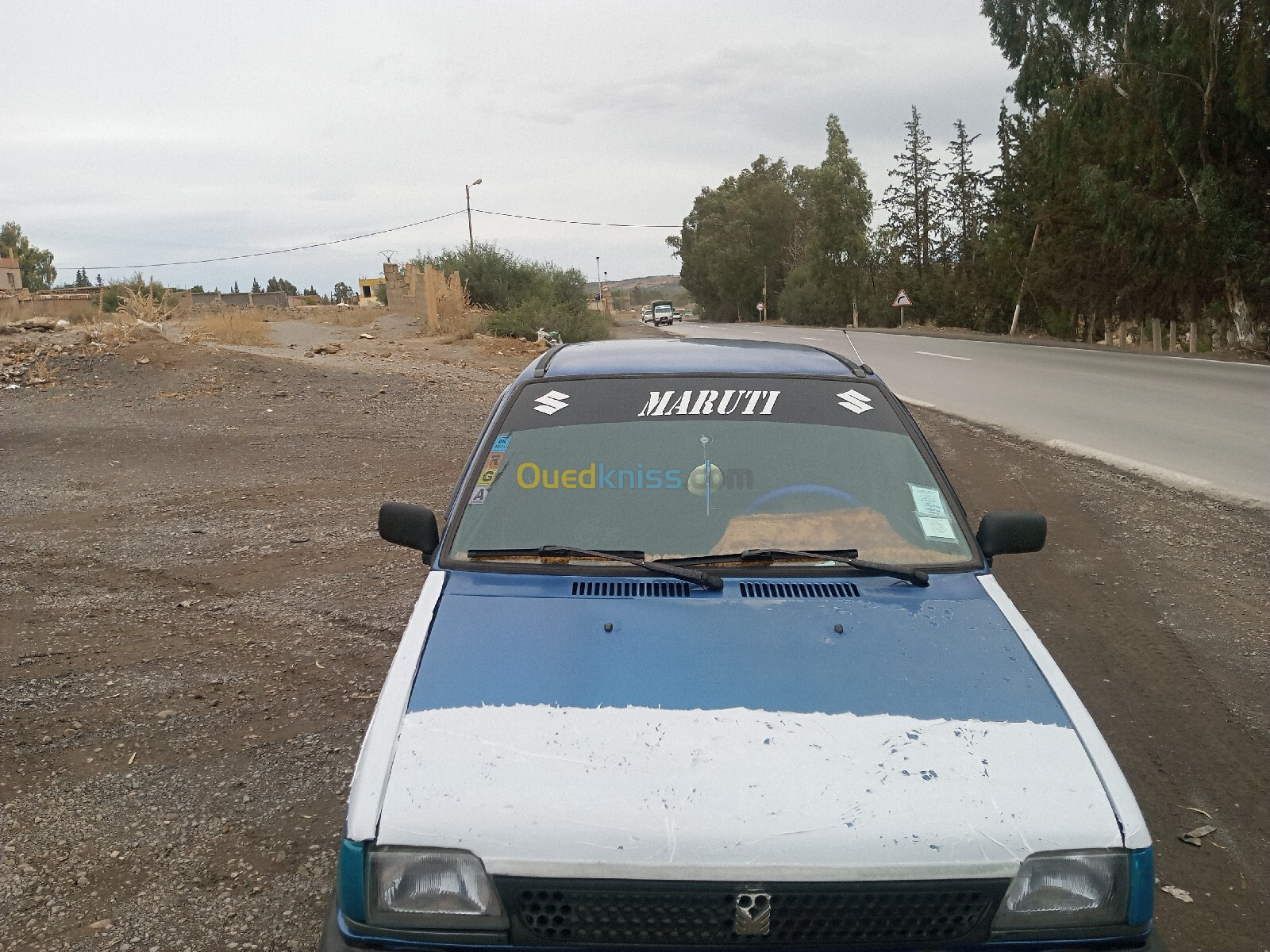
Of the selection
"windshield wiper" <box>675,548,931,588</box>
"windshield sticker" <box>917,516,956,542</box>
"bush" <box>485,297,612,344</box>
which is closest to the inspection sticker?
"windshield sticker" <box>917,516,956,542</box>

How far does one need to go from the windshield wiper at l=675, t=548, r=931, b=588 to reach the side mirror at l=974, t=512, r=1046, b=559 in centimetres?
33

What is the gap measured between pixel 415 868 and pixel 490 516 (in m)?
1.27

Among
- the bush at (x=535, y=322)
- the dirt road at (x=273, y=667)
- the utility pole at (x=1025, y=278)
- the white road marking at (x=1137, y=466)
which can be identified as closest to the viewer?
the dirt road at (x=273, y=667)

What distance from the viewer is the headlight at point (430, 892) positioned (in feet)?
6.19

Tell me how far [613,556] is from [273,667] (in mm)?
2798

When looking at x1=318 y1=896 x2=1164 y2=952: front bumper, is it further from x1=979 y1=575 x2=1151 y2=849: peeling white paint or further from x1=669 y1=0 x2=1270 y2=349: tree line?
x1=669 y1=0 x2=1270 y2=349: tree line

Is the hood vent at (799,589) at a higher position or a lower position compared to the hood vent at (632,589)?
lower

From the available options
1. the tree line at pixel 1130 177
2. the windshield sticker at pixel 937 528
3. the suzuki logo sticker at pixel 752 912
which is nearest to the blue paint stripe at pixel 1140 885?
the suzuki logo sticker at pixel 752 912

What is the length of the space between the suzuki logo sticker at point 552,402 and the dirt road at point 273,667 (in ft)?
5.04

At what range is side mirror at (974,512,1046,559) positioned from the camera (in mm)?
3006

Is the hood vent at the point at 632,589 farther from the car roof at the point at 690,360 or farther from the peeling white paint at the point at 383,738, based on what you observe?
the car roof at the point at 690,360

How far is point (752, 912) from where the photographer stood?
186 centimetres

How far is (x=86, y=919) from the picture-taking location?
289 centimetres

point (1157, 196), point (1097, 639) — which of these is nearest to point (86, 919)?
point (1097, 639)
